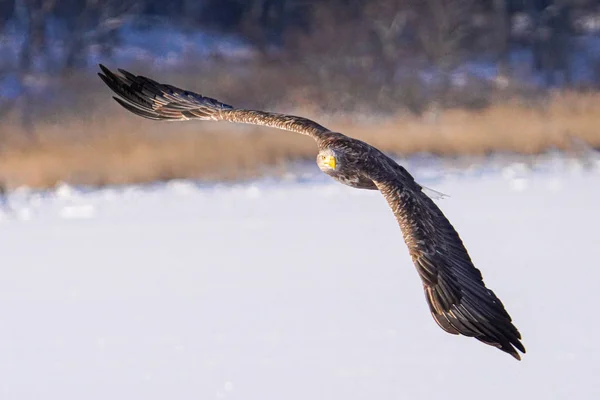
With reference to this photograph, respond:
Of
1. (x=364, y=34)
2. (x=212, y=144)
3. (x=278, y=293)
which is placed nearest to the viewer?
(x=278, y=293)

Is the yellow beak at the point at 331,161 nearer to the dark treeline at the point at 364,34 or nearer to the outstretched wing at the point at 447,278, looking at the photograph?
the outstretched wing at the point at 447,278

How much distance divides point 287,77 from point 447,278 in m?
14.7

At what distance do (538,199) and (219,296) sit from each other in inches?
164

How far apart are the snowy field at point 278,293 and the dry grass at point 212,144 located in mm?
375

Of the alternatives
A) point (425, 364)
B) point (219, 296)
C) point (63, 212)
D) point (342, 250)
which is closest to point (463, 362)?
point (425, 364)

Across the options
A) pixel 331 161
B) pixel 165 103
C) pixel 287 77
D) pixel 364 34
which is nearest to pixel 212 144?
pixel 287 77

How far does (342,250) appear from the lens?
10281 mm

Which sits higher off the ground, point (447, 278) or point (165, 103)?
point (165, 103)

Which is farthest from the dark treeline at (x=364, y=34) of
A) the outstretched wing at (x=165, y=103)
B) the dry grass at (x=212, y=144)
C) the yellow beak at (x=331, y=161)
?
the yellow beak at (x=331, y=161)

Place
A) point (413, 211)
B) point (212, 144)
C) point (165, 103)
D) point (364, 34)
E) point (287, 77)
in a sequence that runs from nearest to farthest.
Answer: point (413, 211), point (165, 103), point (212, 144), point (287, 77), point (364, 34)

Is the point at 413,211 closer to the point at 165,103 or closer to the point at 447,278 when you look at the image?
the point at 447,278

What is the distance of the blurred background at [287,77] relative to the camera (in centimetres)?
1398

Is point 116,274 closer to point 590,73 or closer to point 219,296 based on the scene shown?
point 219,296

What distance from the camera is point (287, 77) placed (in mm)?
20094
